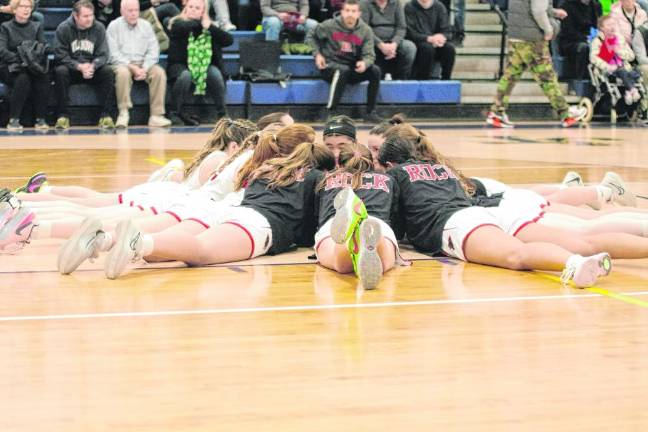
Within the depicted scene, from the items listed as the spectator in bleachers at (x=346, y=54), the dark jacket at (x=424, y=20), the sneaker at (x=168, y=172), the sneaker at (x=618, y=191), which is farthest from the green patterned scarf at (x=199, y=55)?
the sneaker at (x=618, y=191)

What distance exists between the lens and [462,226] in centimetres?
476

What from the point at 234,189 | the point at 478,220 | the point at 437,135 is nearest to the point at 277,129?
the point at 234,189

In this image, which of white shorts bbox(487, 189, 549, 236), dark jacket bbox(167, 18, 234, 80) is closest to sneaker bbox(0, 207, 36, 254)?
white shorts bbox(487, 189, 549, 236)

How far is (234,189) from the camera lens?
17.3ft

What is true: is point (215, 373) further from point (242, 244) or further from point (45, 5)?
point (45, 5)

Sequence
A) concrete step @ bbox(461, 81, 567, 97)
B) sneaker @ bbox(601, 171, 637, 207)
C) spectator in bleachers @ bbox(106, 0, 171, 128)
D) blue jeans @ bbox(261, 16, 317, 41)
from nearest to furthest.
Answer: sneaker @ bbox(601, 171, 637, 207)
spectator in bleachers @ bbox(106, 0, 171, 128)
blue jeans @ bbox(261, 16, 317, 41)
concrete step @ bbox(461, 81, 567, 97)

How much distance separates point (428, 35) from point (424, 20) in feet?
0.70

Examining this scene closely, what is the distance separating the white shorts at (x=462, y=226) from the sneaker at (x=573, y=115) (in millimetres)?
8674

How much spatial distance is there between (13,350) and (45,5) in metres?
11.3

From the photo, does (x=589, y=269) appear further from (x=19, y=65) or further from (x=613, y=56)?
(x=613, y=56)

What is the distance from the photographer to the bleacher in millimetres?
12875

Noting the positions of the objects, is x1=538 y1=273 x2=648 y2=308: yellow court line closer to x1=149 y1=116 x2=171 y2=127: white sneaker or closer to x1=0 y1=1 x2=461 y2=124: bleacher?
x1=149 y1=116 x2=171 y2=127: white sneaker

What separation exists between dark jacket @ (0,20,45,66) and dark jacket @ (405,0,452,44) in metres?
4.68

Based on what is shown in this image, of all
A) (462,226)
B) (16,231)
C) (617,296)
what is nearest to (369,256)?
(462,226)
